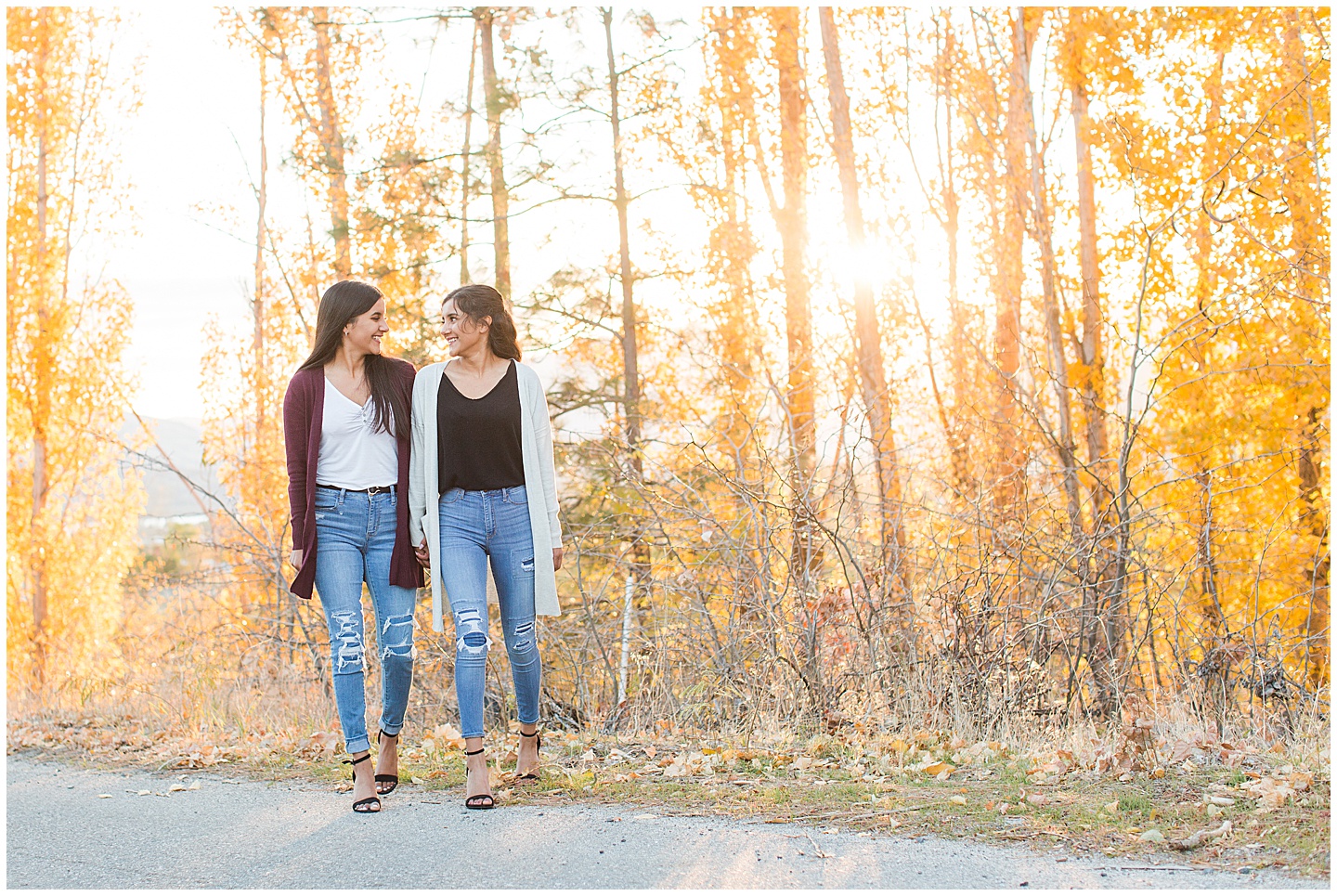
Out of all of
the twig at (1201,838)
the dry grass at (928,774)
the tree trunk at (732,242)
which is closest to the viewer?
the twig at (1201,838)

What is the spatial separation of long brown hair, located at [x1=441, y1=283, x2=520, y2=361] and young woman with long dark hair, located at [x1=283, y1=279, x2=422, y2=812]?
0.32m

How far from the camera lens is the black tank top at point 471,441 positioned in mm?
4188

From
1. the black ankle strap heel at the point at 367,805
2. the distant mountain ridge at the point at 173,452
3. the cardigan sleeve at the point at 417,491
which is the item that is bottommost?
the black ankle strap heel at the point at 367,805

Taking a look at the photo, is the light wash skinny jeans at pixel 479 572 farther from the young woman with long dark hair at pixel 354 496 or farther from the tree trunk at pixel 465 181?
the tree trunk at pixel 465 181

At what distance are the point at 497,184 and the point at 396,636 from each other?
337 inches

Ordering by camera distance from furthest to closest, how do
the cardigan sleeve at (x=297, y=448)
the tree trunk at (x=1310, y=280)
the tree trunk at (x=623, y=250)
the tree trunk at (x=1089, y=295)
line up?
the tree trunk at (x=623, y=250), the tree trunk at (x=1089, y=295), the tree trunk at (x=1310, y=280), the cardigan sleeve at (x=297, y=448)

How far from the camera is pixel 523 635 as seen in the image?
4375 millimetres

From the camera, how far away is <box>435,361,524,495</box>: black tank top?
419 cm

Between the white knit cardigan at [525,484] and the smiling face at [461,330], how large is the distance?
105 mm

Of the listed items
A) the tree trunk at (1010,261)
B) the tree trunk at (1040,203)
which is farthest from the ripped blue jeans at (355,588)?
the tree trunk at (1010,261)

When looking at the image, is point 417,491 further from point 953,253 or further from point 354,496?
point 953,253

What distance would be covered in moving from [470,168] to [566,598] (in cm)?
615

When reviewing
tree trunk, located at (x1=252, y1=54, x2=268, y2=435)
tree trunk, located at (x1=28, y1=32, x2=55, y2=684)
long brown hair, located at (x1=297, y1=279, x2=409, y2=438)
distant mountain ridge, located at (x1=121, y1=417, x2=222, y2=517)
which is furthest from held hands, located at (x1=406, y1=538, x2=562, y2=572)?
tree trunk, located at (x1=252, y1=54, x2=268, y2=435)

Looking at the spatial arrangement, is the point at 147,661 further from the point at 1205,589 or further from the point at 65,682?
the point at 1205,589
